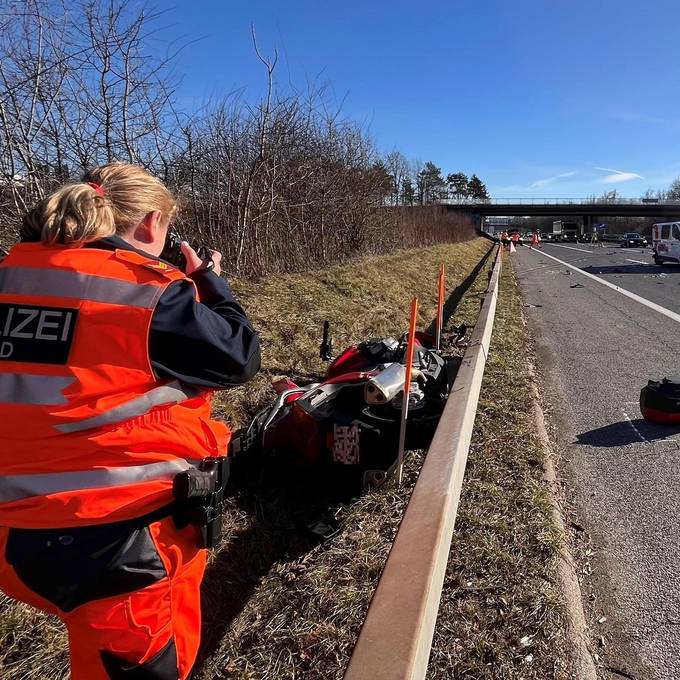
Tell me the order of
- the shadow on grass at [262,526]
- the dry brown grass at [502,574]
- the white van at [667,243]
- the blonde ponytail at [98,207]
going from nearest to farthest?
the blonde ponytail at [98,207] < the dry brown grass at [502,574] < the shadow on grass at [262,526] < the white van at [667,243]

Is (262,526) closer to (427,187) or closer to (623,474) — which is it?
(623,474)

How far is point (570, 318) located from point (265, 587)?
901cm

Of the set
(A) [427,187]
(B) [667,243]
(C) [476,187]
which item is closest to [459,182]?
(C) [476,187]

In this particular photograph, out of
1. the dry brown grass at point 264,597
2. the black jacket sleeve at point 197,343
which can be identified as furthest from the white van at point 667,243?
the black jacket sleeve at point 197,343

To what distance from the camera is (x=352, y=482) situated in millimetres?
3379

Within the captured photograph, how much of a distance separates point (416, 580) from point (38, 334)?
4.79 ft

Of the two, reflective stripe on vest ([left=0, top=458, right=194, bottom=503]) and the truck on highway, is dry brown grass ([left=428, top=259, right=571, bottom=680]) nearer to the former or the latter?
reflective stripe on vest ([left=0, top=458, right=194, bottom=503])

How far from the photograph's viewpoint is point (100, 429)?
4.57ft

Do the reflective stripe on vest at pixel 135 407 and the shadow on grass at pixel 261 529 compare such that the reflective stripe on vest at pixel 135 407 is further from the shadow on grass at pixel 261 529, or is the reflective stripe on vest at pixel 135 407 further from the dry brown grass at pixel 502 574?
the dry brown grass at pixel 502 574

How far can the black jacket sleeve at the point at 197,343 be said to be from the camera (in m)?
1.43

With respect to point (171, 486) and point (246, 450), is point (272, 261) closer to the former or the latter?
point (246, 450)

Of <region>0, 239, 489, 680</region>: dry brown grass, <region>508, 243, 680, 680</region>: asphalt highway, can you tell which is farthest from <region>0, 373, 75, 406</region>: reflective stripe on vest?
<region>508, 243, 680, 680</region>: asphalt highway

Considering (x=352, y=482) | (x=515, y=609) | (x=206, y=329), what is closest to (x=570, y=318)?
(x=352, y=482)

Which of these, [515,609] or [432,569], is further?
[515,609]
